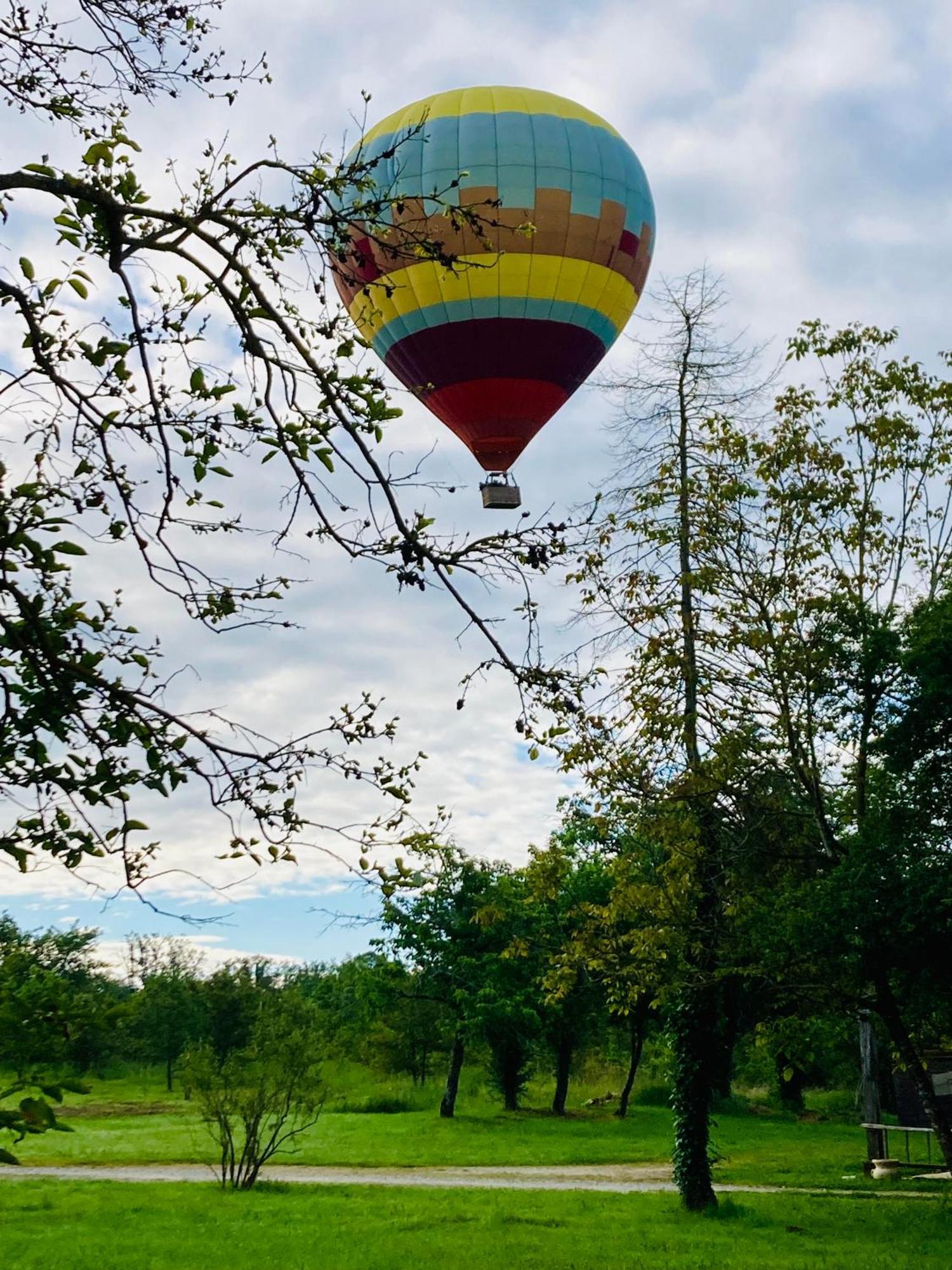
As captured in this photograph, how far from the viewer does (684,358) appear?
19.9 meters

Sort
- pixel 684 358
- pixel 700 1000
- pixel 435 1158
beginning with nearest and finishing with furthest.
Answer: pixel 700 1000 → pixel 684 358 → pixel 435 1158

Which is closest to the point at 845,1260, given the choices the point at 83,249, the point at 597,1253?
the point at 597,1253

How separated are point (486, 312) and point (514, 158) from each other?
2610 millimetres

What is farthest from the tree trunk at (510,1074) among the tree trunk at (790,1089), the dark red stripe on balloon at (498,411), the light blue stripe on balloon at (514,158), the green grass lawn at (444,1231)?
the light blue stripe on balloon at (514,158)

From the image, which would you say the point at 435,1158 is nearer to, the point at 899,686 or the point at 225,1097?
the point at 225,1097

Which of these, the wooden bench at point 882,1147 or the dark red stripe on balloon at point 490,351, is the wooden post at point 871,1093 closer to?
the wooden bench at point 882,1147

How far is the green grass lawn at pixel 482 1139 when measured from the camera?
29.2 m

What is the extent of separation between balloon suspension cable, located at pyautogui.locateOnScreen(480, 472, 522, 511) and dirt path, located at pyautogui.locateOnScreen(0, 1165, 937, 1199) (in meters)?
12.8

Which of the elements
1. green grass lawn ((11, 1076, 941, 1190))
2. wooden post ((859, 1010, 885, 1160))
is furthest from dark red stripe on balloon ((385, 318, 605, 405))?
green grass lawn ((11, 1076, 941, 1190))

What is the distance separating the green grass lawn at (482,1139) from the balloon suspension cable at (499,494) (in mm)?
14697

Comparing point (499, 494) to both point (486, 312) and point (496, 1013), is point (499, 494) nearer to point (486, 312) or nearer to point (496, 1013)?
point (486, 312)

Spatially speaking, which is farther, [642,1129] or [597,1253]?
[642,1129]

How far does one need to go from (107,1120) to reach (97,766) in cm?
4105

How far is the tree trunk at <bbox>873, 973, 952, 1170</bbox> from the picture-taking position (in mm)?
15680
